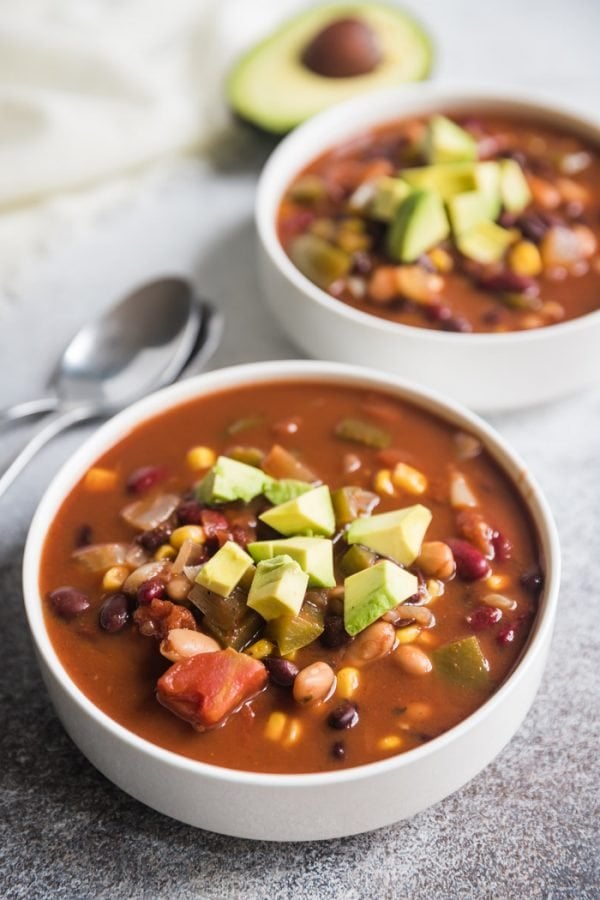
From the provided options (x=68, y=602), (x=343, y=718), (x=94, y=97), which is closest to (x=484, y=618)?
(x=343, y=718)

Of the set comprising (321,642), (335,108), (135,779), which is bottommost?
(135,779)

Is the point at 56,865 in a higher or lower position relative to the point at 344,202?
lower

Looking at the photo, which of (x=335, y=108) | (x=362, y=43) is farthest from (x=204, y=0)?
(x=335, y=108)

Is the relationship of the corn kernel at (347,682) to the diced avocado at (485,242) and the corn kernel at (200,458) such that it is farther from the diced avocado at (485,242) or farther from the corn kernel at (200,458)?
the diced avocado at (485,242)

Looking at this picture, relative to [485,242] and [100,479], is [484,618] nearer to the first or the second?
[100,479]

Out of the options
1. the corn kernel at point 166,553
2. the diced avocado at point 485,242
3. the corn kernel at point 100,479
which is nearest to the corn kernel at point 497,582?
the corn kernel at point 166,553

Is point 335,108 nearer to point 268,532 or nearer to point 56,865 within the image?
point 268,532

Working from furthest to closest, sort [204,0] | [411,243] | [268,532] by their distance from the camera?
1. [204,0]
2. [411,243]
3. [268,532]
